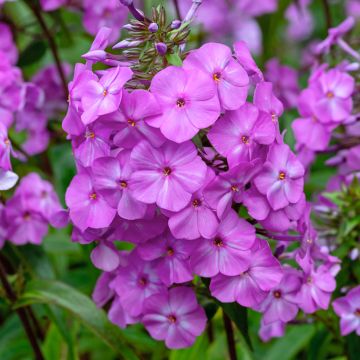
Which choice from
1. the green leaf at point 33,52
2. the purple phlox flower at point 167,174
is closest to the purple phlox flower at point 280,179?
the purple phlox flower at point 167,174

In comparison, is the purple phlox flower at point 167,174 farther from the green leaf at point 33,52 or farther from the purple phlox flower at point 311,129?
the green leaf at point 33,52

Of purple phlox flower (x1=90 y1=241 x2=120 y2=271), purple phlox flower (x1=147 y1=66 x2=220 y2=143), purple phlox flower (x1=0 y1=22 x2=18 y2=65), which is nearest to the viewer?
purple phlox flower (x1=147 y1=66 x2=220 y2=143)

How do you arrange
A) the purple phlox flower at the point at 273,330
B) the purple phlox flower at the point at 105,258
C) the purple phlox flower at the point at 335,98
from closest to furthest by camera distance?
the purple phlox flower at the point at 105,258 → the purple phlox flower at the point at 273,330 → the purple phlox flower at the point at 335,98

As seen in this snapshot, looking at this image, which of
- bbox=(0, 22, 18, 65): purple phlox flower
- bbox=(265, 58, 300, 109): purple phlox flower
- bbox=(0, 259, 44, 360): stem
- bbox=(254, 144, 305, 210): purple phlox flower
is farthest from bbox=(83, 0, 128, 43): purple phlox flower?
bbox=(254, 144, 305, 210): purple phlox flower

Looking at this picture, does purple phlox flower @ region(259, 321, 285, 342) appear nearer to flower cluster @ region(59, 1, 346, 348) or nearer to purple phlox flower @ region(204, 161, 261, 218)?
flower cluster @ region(59, 1, 346, 348)

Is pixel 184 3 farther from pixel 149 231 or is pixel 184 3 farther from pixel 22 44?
pixel 149 231

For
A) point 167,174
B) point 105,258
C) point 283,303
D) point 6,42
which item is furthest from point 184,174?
point 6,42
